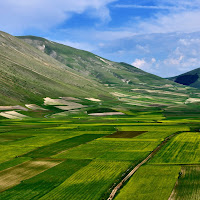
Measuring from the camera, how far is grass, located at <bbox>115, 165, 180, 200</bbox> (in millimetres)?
43500

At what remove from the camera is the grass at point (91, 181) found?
1730 inches

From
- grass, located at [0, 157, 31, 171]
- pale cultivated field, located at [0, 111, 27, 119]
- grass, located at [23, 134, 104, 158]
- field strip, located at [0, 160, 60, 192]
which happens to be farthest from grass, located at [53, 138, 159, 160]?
pale cultivated field, located at [0, 111, 27, 119]

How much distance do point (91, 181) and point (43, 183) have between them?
7855mm

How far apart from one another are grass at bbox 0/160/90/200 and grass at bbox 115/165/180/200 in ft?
37.8

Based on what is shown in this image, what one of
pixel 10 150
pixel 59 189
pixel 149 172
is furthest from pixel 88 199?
pixel 10 150

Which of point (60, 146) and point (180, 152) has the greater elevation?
point (180, 152)

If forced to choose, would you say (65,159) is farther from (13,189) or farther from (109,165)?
(13,189)

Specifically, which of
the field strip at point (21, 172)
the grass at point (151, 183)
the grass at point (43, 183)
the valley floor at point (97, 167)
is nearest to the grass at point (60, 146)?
the valley floor at point (97, 167)

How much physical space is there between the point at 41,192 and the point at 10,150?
3507cm

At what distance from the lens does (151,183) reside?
4884cm

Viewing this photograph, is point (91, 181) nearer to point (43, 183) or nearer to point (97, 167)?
point (43, 183)

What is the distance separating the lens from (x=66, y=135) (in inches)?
4114

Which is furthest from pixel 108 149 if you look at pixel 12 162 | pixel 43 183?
pixel 43 183

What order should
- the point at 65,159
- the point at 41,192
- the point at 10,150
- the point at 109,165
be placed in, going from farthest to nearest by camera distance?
the point at 10,150, the point at 65,159, the point at 109,165, the point at 41,192
